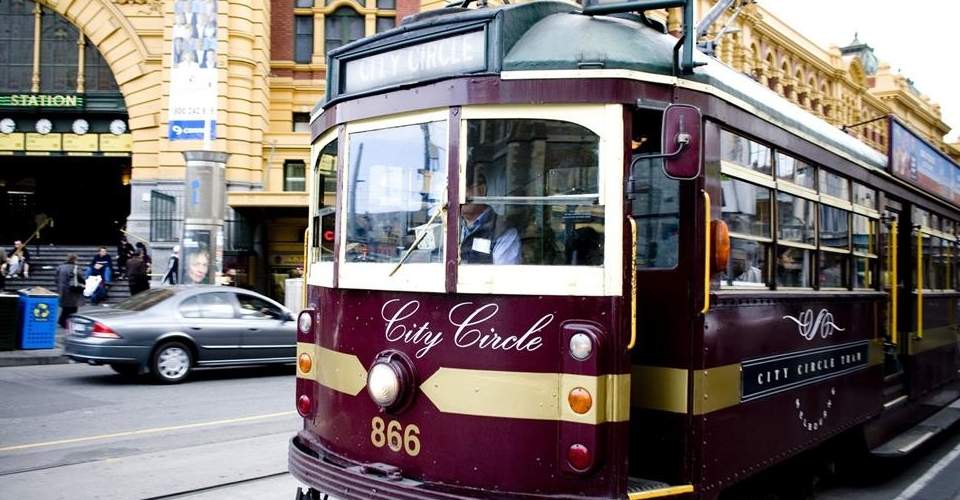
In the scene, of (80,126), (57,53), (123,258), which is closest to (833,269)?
(123,258)

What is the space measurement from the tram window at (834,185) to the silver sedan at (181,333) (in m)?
9.34

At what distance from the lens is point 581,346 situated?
3998 mm

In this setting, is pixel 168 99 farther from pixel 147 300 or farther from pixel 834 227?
pixel 834 227

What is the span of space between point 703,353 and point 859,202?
3.34 metres

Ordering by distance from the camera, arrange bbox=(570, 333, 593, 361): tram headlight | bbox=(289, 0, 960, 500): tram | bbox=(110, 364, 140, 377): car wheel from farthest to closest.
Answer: bbox=(110, 364, 140, 377): car wheel → bbox=(289, 0, 960, 500): tram → bbox=(570, 333, 593, 361): tram headlight

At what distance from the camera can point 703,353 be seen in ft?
14.8

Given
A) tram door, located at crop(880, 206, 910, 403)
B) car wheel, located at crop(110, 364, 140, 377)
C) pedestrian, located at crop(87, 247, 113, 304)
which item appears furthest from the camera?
pedestrian, located at crop(87, 247, 113, 304)

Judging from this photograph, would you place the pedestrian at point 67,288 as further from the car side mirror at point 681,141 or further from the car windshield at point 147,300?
the car side mirror at point 681,141

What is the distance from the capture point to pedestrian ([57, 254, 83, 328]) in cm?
1762

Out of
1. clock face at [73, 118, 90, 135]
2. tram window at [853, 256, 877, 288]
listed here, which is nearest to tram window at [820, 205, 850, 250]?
tram window at [853, 256, 877, 288]

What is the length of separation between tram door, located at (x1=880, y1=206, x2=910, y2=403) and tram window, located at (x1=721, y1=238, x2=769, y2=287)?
3064mm

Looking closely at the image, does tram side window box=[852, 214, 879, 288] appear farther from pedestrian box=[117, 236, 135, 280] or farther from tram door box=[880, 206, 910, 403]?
pedestrian box=[117, 236, 135, 280]

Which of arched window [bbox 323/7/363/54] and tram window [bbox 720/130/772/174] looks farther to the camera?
arched window [bbox 323/7/363/54]

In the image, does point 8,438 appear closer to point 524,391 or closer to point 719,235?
point 524,391
